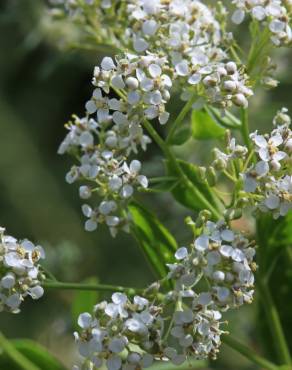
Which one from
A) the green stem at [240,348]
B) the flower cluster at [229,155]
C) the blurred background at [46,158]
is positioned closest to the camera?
the flower cluster at [229,155]

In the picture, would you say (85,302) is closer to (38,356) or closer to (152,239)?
(38,356)

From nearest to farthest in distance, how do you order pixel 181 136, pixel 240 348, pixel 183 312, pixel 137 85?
pixel 183 312 → pixel 137 85 → pixel 240 348 → pixel 181 136

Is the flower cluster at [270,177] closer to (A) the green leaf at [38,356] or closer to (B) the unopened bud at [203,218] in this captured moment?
(B) the unopened bud at [203,218]

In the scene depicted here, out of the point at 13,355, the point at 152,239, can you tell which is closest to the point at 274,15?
the point at 152,239

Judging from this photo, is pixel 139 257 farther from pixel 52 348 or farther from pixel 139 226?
pixel 139 226

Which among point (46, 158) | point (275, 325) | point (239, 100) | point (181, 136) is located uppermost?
point (239, 100)

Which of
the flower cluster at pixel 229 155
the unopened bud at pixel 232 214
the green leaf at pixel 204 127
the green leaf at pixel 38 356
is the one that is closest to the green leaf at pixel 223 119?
the green leaf at pixel 204 127

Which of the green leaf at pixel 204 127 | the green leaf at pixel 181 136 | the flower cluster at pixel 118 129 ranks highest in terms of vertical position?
the flower cluster at pixel 118 129
